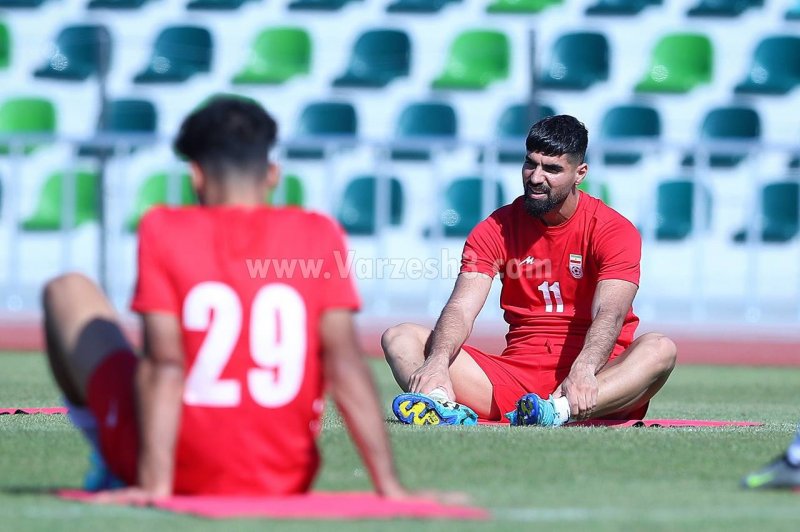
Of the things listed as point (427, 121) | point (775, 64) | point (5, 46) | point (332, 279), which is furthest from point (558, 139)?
point (5, 46)

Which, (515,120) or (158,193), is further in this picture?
(515,120)

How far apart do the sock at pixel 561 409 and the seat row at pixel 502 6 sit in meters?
10.2

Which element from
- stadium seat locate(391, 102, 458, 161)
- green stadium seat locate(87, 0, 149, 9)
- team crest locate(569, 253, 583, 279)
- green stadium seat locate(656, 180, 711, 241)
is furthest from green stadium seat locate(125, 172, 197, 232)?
team crest locate(569, 253, 583, 279)

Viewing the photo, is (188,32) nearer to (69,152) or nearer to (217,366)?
(69,152)

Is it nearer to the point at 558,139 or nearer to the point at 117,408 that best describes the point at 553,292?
the point at 558,139

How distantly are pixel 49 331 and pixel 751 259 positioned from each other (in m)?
10.2

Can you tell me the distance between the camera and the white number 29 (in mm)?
3332

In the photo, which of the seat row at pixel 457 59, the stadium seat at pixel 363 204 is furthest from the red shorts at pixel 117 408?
the seat row at pixel 457 59

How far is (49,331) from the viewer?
11.9ft

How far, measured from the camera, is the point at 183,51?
15.7 meters

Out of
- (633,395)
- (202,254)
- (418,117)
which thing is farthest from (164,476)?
(418,117)

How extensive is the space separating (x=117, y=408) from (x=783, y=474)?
1.87 meters

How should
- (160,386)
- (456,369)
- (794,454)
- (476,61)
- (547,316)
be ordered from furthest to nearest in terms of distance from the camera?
(476,61) < (547,316) < (456,369) < (794,454) < (160,386)

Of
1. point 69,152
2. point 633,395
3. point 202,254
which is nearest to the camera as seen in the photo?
point 202,254
